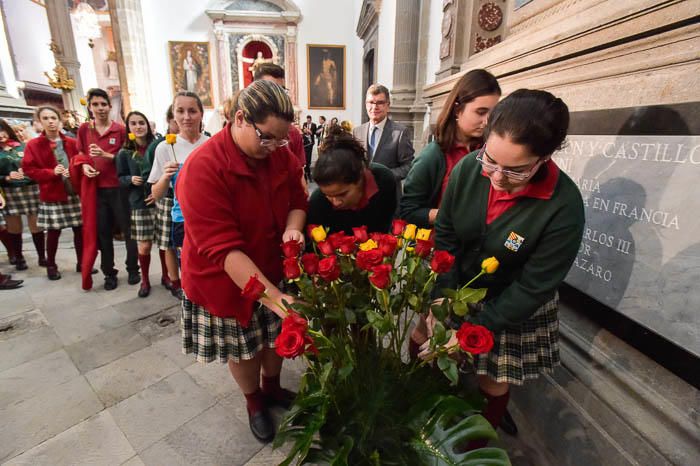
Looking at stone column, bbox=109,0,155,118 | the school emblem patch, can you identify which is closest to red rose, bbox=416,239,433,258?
the school emblem patch

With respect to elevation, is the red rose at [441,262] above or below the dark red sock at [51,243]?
above

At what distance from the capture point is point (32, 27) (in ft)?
29.9

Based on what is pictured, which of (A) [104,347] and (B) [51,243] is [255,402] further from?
(B) [51,243]

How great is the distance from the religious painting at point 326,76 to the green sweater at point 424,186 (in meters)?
11.5

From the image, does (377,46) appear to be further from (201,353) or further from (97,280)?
(201,353)

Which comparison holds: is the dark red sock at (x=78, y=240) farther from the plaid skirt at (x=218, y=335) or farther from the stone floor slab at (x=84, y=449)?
the plaid skirt at (x=218, y=335)

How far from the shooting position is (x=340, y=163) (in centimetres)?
127

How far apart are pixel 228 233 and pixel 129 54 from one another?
Answer: 38.1 feet

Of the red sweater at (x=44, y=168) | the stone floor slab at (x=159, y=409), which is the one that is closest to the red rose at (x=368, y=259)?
the stone floor slab at (x=159, y=409)

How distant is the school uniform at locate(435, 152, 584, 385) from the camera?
3.18ft

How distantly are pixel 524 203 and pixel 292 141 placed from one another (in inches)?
63.5

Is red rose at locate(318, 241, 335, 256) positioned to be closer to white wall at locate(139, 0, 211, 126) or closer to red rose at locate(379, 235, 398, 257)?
red rose at locate(379, 235, 398, 257)

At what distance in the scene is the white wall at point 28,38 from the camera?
8.47 metres

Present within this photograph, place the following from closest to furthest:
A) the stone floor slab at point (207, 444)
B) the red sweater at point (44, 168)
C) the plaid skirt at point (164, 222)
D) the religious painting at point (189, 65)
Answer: the stone floor slab at point (207, 444) → the plaid skirt at point (164, 222) → the red sweater at point (44, 168) → the religious painting at point (189, 65)
